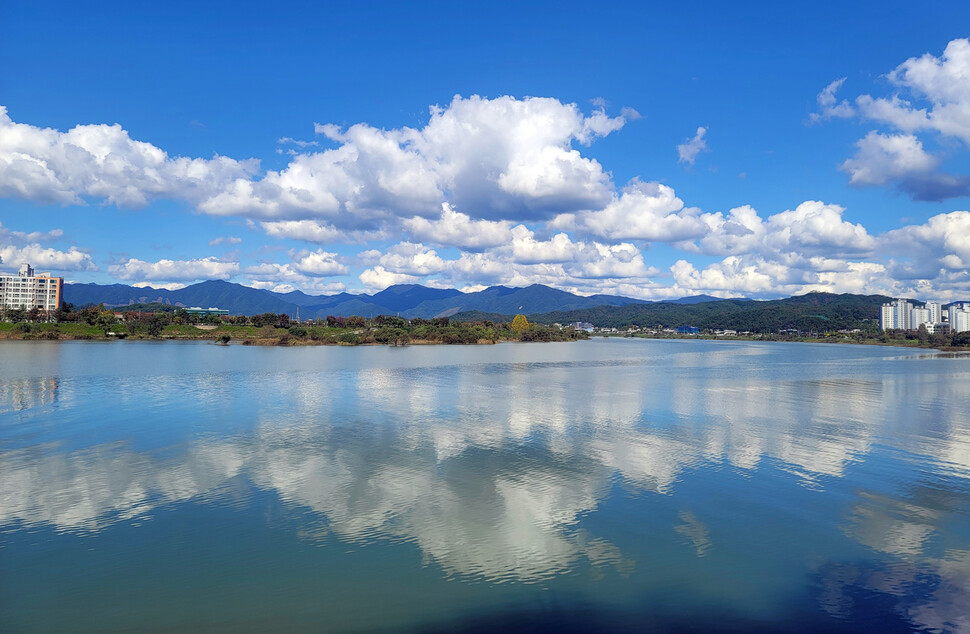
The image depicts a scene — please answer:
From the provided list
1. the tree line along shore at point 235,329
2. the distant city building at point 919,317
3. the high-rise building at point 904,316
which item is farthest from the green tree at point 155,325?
the high-rise building at point 904,316

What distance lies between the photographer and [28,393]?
23391 mm

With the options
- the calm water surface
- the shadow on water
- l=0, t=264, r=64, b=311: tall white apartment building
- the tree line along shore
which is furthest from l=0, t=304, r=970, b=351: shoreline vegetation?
the shadow on water

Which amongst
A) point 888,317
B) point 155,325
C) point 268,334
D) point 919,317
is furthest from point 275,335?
point 919,317

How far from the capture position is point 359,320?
92.2 metres

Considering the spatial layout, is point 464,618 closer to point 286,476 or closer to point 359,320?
point 286,476

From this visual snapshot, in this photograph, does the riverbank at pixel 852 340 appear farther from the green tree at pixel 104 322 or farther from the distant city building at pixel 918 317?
the green tree at pixel 104 322

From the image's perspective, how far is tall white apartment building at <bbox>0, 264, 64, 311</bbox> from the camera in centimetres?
11911

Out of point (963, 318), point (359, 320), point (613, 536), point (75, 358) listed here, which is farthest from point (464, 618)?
point (963, 318)

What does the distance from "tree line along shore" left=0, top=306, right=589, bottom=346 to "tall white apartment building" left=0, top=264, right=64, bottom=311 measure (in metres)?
49.7

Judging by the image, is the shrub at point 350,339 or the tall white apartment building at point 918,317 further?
the tall white apartment building at point 918,317

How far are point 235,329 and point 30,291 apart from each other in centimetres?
7319

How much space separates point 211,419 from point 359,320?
244ft

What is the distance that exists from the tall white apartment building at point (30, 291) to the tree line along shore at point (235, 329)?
4971cm

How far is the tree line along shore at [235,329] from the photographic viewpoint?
233ft
